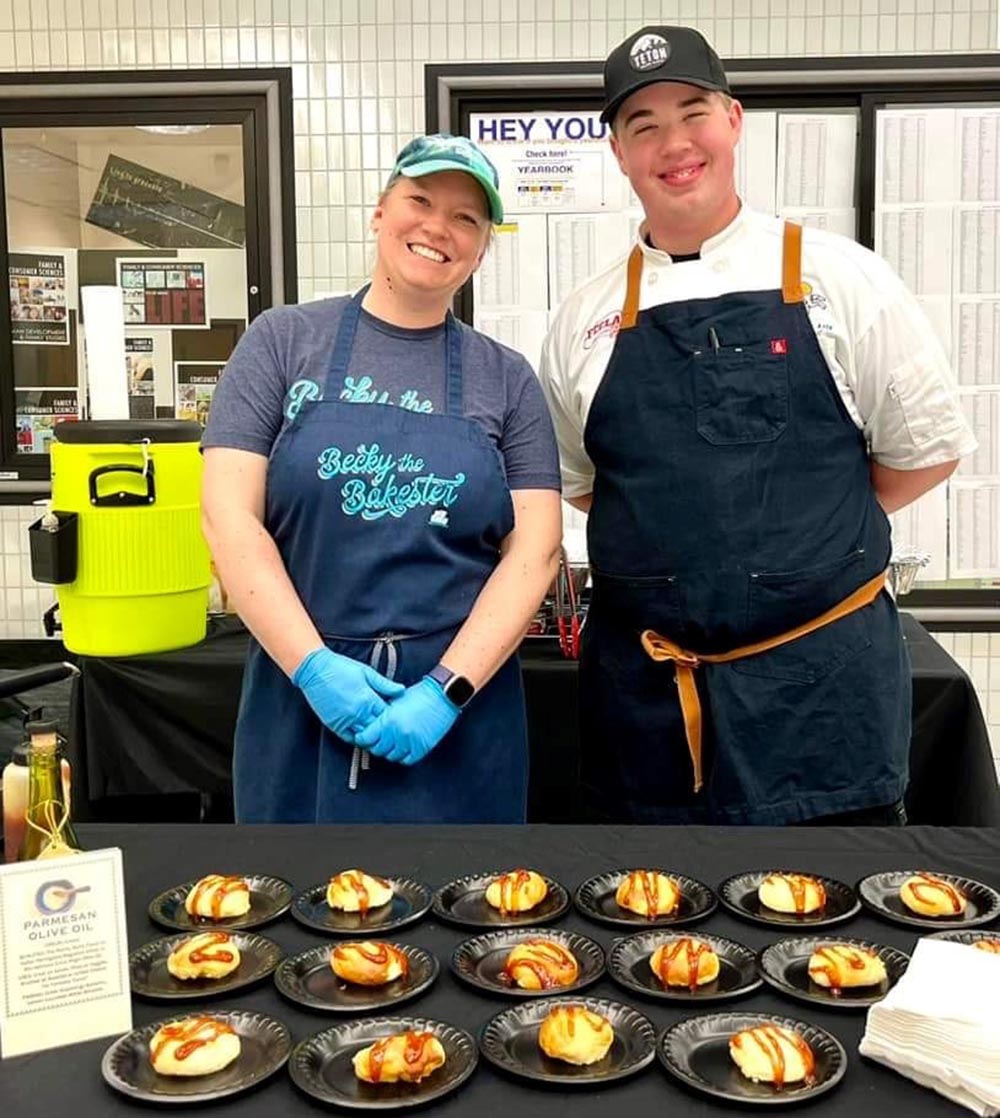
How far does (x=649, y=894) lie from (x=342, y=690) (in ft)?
1.70

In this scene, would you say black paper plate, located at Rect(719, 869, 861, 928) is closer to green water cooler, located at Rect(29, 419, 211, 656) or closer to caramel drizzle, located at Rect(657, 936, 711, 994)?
caramel drizzle, located at Rect(657, 936, 711, 994)

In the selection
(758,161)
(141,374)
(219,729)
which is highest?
(758,161)

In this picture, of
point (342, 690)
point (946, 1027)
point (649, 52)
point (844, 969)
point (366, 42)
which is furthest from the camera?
point (366, 42)

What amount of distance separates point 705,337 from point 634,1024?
102cm

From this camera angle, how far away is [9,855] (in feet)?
3.77

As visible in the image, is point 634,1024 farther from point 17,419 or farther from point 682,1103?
point 17,419

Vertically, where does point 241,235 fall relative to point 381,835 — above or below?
above

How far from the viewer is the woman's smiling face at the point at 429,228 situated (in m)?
1.65

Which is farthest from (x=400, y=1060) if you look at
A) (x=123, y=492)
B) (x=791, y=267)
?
(x=123, y=492)

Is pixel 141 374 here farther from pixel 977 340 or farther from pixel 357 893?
pixel 357 893

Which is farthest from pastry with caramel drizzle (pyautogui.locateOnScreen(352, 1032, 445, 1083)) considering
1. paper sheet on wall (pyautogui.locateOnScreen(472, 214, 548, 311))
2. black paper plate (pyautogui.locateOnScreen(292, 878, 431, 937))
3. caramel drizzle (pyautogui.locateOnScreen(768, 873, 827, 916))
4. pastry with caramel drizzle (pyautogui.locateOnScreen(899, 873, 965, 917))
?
paper sheet on wall (pyautogui.locateOnScreen(472, 214, 548, 311))

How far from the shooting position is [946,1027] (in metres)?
0.88

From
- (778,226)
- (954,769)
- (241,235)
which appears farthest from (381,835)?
(241,235)

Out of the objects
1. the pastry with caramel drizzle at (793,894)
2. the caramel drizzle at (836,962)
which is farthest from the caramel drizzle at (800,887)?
the caramel drizzle at (836,962)
